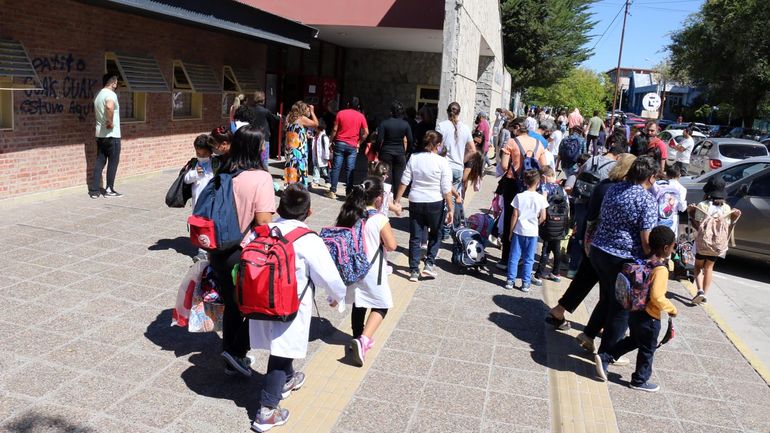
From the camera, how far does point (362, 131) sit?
37.3ft

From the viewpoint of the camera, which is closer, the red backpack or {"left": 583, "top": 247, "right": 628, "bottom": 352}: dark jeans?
the red backpack

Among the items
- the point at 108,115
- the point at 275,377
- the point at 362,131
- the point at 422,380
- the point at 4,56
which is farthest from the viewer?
the point at 362,131

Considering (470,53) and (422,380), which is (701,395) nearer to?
(422,380)

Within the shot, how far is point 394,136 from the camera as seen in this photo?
9.89m

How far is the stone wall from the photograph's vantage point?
20312 millimetres

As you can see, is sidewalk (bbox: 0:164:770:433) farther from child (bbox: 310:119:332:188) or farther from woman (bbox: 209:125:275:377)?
child (bbox: 310:119:332:188)

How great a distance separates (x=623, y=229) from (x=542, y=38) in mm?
29979

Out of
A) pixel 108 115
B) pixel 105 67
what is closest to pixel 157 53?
pixel 105 67

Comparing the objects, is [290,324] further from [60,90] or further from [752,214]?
[752,214]

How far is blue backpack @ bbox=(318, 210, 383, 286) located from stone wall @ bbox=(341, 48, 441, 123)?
16.0 meters

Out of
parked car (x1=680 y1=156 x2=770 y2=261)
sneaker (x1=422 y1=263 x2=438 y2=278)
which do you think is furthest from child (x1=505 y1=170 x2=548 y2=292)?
parked car (x1=680 y1=156 x2=770 y2=261)

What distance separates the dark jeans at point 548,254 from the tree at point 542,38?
2454 centimetres

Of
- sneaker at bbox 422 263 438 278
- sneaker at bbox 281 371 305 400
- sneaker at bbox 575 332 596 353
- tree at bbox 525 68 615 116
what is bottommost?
sneaker at bbox 281 371 305 400

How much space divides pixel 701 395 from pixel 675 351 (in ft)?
3.17
